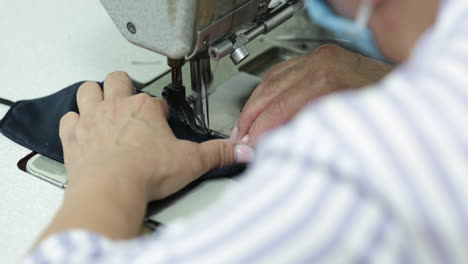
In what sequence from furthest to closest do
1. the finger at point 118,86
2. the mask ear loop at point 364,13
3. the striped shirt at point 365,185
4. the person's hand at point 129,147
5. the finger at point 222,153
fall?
the finger at point 118,86 → the finger at point 222,153 → the person's hand at point 129,147 → the mask ear loop at point 364,13 → the striped shirt at point 365,185

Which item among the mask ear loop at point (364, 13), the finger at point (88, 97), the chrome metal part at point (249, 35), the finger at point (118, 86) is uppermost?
the mask ear loop at point (364, 13)

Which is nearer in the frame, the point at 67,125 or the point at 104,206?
the point at 104,206

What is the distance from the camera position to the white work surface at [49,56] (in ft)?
Answer: 3.48

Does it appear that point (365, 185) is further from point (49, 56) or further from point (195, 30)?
point (49, 56)

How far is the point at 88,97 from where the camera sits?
3.44 feet

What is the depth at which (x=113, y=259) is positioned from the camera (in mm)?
619

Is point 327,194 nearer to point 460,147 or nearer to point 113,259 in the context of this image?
point 460,147

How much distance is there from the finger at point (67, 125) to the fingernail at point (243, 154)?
0.81 ft

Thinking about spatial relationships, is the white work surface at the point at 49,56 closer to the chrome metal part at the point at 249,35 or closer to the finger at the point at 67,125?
the finger at the point at 67,125

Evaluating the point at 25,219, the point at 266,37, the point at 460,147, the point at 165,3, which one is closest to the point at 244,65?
the point at 266,37

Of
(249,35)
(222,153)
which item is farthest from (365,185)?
(249,35)

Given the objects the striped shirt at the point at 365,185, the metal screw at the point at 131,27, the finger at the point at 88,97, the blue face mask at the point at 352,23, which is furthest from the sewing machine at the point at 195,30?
the striped shirt at the point at 365,185

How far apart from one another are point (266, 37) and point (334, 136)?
918mm

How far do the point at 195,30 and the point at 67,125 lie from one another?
24 cm
